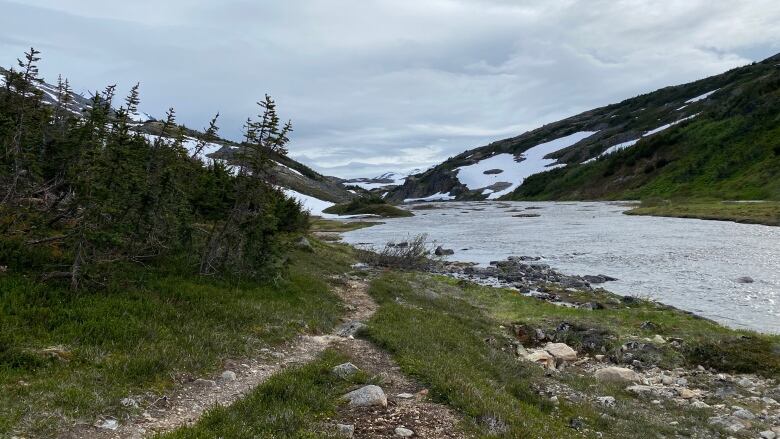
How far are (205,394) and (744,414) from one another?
12.5 m

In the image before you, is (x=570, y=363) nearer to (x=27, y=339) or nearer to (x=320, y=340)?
(x=320, y=340)

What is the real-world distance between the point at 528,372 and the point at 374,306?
8409 millimetres

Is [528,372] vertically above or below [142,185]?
below

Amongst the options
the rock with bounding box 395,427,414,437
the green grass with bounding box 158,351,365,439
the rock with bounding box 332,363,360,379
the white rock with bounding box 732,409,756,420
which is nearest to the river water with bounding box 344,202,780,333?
the white rock with bounding box 732,409,756,420

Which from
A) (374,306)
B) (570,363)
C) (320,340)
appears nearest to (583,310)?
(570,363)

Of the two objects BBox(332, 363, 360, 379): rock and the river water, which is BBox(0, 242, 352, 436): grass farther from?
the river water

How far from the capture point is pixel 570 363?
16.6m

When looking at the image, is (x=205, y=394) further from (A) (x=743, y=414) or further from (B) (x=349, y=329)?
(A) (x=743, y=414)

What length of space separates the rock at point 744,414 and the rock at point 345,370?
9.34 metres

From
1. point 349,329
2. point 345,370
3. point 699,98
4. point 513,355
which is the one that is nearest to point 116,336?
point 345,370

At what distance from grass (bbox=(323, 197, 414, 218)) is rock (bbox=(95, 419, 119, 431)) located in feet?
350

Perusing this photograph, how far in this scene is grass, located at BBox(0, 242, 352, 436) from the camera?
7309mm

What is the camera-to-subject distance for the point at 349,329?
50.7 feet

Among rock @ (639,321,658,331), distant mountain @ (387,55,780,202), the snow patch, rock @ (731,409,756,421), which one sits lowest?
rock @ (731,409,756,421)
